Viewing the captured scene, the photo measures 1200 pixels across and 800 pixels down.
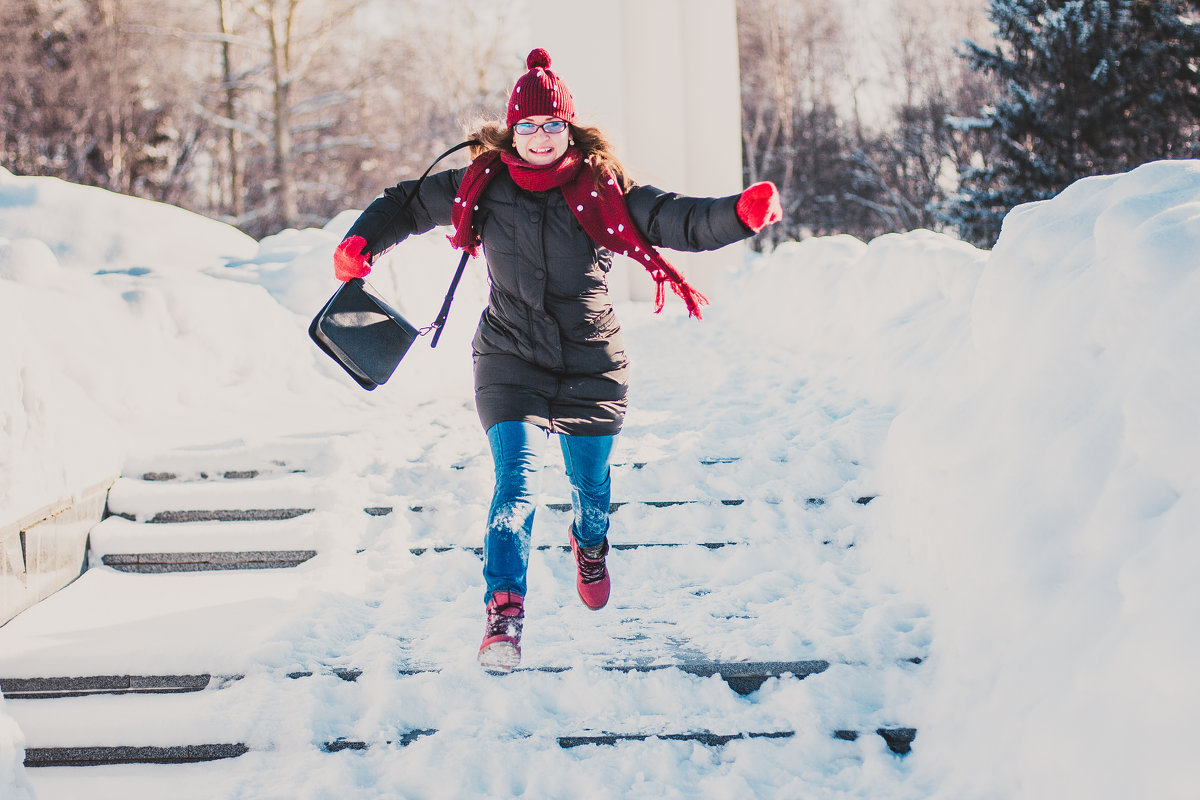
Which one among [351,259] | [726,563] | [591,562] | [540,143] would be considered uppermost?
[540,143]

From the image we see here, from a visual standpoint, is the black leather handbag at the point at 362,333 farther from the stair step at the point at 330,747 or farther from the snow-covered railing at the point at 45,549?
the snow-covered railing at the point at 45,549

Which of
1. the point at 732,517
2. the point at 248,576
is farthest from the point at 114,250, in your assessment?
the point at 732,517

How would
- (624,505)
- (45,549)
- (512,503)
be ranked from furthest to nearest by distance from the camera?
(624,505), (45,549), (512,503)

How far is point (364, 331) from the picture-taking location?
272 centimetres

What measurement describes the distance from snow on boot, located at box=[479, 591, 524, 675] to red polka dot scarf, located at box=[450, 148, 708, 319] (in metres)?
1.01

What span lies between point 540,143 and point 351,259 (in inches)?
26.5

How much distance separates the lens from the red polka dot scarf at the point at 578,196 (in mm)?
2496

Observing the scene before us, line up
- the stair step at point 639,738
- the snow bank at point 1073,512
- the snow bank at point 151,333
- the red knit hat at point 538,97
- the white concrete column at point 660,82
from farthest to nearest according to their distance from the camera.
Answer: the white concrete column at point 660,82
the snow bank at point 151,333
the red knit hat at point 538,97
the stair step at point 639,738
the snow bank at point 1073,512

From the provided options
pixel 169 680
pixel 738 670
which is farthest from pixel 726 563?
pixel 169 680

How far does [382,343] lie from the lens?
2760mm

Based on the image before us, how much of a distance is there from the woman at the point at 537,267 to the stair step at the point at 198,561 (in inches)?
52.1

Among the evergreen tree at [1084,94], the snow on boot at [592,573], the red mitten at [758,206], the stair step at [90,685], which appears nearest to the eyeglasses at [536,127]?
the red mitten at [758,206]

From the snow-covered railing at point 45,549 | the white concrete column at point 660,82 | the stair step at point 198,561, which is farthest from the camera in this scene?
the white concrete column at point 660,82

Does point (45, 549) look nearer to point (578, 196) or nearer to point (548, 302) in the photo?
point (548, 302)
